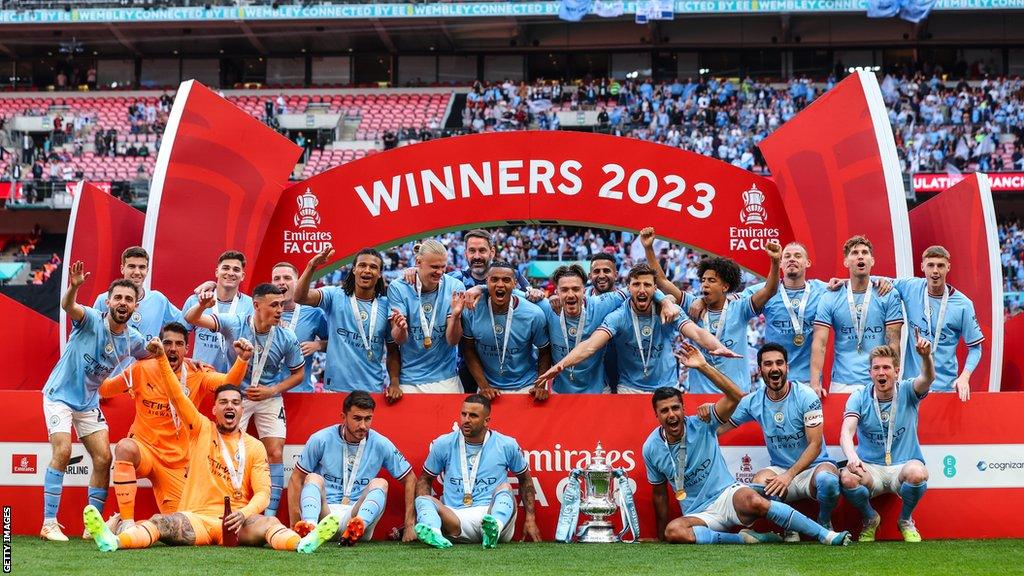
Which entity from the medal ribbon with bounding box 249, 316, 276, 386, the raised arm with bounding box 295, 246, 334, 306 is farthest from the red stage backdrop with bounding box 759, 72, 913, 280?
the medal ribbon with bounding box 249, 316, 276, 386

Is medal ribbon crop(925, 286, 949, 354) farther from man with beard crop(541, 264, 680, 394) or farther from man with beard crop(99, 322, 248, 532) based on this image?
man with beard crop(99, 322, 248, 532)

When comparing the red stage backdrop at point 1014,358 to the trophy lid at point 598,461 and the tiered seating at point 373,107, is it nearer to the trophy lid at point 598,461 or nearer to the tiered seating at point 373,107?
the trophy lid at point 598,461

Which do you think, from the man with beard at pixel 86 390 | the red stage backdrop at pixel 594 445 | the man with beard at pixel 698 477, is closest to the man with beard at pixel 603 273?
the red stage backdrop at pixel 594 445

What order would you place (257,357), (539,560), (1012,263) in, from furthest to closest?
(1012,263) < (257,357) < (539,560)

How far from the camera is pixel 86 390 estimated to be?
8117 millimetres

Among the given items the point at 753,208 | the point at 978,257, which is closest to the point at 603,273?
the point at 753,208

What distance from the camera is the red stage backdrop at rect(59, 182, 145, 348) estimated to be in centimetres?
1021

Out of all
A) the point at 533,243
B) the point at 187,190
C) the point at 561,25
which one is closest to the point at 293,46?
the point at 561,25

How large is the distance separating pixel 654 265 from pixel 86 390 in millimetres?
4269

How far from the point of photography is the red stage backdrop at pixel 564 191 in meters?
10.2

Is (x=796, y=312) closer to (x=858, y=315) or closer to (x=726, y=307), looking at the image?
(x=858, y=315)

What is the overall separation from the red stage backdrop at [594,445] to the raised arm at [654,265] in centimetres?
103

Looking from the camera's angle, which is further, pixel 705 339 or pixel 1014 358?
pixel 1014 358

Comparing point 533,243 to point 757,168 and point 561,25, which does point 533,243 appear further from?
point 561,25
